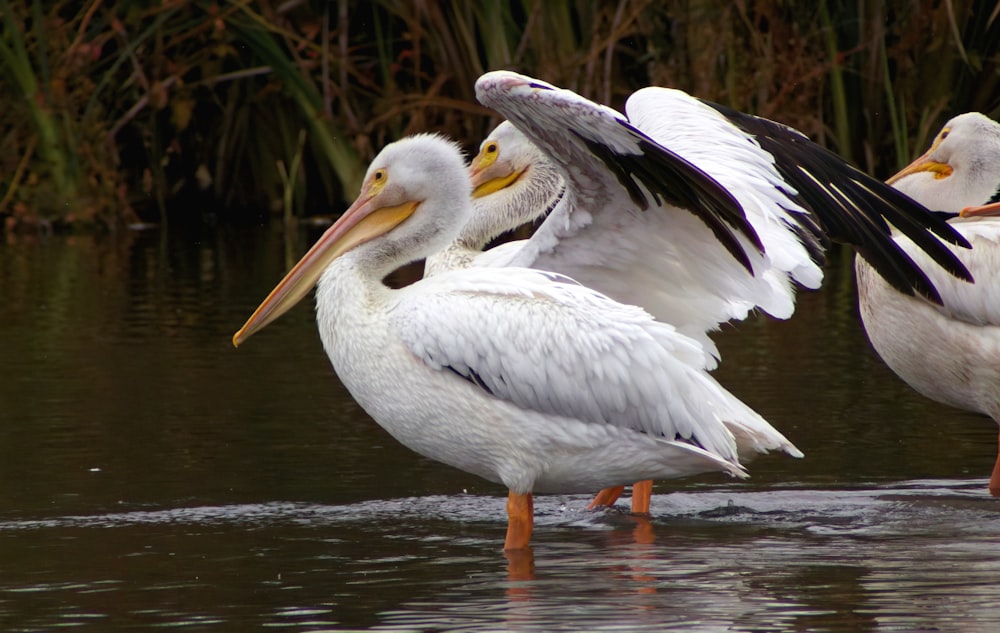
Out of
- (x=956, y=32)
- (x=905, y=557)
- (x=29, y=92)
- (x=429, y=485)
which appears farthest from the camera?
(x=29, y=92)

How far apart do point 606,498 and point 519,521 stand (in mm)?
959

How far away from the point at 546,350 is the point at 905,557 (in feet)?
3.70

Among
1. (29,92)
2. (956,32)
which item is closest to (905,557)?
(956,32)

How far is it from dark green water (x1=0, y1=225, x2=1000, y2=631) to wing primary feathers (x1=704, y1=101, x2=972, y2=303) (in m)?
0.75

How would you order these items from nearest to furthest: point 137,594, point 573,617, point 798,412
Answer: point 573,617, point 137,594, point 798,412

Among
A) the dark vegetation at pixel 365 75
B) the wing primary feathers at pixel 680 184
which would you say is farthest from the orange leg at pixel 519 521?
the dark vegetation at pixel 365 75

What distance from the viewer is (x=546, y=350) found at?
505cm

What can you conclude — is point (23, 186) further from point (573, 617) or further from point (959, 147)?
point (573, 617)

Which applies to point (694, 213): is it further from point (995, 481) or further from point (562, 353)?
point (995, 481)

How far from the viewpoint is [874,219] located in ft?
18.1

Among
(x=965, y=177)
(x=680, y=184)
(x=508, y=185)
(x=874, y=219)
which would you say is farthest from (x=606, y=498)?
(x=965, y=177)

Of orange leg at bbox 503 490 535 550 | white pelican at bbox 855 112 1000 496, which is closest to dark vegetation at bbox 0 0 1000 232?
white pelican at bbox 855 112 1000 496

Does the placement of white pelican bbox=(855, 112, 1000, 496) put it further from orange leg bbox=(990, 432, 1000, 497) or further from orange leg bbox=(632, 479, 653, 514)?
orange leg bbox=(632, 479, 653, 514)

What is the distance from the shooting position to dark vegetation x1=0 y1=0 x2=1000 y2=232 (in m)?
13.7
